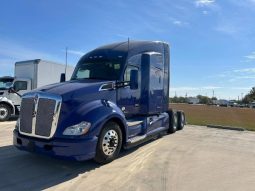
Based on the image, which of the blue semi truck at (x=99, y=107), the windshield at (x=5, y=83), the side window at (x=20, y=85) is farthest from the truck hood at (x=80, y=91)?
the windshield at (x=5, y=83)

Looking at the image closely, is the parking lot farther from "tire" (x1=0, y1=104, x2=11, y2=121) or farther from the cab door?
"tire" (x1=0, y1=104, x2=11, y2=121)

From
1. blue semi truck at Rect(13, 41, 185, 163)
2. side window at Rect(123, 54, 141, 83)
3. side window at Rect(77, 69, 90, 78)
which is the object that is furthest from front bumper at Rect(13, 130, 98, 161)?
side window at Rect(77, 69, 90, 78)

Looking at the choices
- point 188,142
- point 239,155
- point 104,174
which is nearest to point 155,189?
point 104,174

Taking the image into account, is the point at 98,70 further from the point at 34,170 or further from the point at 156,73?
the point at 34,170

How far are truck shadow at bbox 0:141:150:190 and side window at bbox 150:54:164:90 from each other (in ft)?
8.74

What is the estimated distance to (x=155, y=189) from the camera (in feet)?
18.7

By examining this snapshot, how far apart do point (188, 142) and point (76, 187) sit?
5630 millimetres

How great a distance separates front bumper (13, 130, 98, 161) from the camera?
642 cm

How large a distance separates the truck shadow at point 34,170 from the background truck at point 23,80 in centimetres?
955

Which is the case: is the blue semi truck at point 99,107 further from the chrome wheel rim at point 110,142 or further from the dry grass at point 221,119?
the dry grass at point 221,119

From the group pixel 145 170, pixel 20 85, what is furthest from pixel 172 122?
pixel 20 85

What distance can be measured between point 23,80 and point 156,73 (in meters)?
10.5

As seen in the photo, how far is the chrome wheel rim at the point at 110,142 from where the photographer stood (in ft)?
23.5

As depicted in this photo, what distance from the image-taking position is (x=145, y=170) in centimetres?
690
